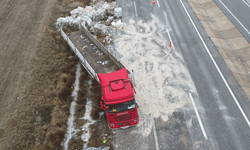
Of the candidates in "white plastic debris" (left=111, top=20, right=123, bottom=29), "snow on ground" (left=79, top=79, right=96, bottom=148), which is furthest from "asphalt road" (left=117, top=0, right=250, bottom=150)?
"white plastic debris" (left=111, top=20, right=123, bottom=29)

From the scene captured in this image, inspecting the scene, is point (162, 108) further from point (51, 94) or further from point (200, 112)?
point (51, 94)

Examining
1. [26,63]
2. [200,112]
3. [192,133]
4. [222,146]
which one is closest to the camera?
[222,146]

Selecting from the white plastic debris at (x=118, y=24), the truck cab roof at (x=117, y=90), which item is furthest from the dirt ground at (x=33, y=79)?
the white plastic debris at (x=118, y=24)

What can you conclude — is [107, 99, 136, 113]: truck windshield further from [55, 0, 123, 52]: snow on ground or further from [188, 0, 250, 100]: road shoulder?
[55, 0, 123, 52]: snow on ground

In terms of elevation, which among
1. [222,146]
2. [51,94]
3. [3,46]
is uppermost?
[3,46]

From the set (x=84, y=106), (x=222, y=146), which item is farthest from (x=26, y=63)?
(x=222, y=146)

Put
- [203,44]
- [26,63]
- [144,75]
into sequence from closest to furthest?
[144,75]
[26,63]
[203,44]

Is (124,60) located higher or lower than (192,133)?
higher
